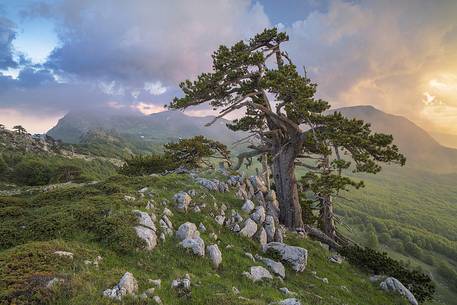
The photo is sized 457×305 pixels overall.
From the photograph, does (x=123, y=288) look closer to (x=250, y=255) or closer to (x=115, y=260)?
(x=115, y=260)

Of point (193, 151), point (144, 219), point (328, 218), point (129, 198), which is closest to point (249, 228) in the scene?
point (144, 219)

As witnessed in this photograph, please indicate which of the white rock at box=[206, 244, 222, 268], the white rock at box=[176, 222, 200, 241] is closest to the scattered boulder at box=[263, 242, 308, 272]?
the white rock at box=[206, 244, 222, 268]

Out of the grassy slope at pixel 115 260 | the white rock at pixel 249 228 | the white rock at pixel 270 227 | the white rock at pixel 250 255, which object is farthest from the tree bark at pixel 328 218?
the white rock at pixel 250 255

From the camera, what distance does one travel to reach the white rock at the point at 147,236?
506 inches

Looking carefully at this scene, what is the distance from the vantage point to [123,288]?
29.7 feet

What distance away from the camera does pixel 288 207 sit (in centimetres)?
2650

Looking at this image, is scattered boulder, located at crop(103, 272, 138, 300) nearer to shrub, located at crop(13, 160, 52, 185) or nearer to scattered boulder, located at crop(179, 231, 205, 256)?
scattered boulder, located at crop(179, 231, 205, 256)

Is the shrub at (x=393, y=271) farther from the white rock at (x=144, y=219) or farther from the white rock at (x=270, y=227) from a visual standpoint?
the white rock at (x=144, y=219)

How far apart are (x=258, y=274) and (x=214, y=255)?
2.29 metres

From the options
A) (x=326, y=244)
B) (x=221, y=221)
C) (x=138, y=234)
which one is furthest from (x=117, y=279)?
(x=326, y=244)

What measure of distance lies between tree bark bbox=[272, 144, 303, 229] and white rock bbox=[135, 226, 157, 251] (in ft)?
50.1

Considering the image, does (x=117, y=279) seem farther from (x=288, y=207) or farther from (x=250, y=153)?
(x=250, y=153)

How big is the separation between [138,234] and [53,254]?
11.6ft

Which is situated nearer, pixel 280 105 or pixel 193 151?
pixel 280 105
